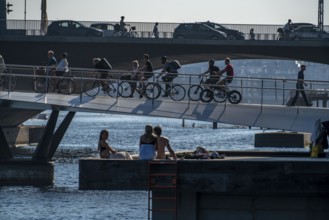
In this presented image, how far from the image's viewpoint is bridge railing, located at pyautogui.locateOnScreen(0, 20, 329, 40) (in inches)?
3187

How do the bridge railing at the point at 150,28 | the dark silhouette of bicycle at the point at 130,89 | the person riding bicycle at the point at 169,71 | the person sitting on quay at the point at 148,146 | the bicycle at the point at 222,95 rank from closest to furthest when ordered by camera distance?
the person sitting on quay at the point at 148,146 < the bicycle at the point at 222,95 < the dark silhouette of bicycle at the point at 130,89 < the person riding bicycle at the point at 169,71 < the bridge railing at the point at 150,28

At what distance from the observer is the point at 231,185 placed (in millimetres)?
28516

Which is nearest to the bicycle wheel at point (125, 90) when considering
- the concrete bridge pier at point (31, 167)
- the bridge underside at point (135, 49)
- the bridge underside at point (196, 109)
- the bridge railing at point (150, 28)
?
the bridge underside at point (196, 109)

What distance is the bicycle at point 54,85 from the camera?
4969 centimetres

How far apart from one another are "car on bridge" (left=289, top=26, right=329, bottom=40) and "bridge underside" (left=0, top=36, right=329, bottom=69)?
85cm

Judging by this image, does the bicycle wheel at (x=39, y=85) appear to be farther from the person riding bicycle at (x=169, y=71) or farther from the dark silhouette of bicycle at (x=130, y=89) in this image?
the person riding bicycle at (x=169, y=71)

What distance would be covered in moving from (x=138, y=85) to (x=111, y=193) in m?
10.2

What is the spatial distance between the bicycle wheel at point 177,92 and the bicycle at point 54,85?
4.42 meters

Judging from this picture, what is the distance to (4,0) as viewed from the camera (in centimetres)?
8419

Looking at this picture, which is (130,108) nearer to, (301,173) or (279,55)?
(301,173)

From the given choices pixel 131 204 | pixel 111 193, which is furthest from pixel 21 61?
pixel 131 204

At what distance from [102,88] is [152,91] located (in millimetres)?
2296

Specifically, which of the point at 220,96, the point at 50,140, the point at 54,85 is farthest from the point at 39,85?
the point at 220,96

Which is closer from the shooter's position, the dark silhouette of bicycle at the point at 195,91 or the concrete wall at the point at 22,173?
the dark silhouette of bicycle at the point at 195,91
